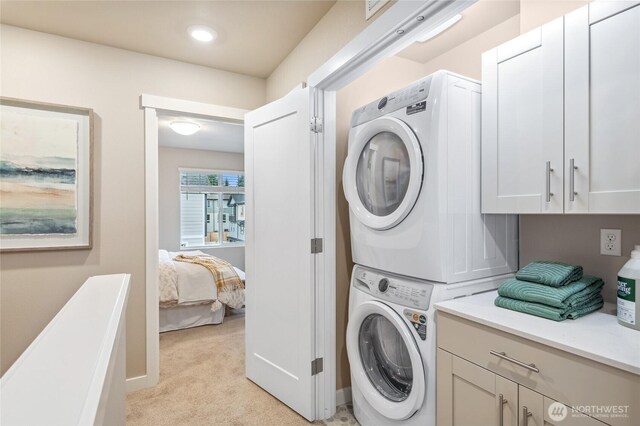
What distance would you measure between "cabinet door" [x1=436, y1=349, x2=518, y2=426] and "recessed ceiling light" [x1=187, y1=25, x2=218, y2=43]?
7.51 ft

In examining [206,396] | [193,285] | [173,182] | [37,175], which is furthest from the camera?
[173,182]

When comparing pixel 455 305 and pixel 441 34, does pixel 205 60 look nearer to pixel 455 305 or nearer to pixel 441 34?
pixel 441 34

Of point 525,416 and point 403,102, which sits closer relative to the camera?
point 525,416

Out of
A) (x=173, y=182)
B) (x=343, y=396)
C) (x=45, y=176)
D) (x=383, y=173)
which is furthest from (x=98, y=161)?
(x=173, y=182)

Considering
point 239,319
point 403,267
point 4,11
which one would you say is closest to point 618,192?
point 403,267

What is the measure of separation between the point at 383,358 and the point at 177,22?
2367 millimetres

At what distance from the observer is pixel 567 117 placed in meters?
1.34

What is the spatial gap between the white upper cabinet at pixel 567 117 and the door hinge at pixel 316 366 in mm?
1310

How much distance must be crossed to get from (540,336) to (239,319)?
137 inches

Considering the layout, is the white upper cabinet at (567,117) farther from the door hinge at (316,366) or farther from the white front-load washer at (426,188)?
the door hinge at (316,366)

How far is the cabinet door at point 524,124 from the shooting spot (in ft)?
4.53

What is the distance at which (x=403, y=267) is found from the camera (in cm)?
161

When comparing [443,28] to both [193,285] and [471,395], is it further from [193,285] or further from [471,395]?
[193,285]

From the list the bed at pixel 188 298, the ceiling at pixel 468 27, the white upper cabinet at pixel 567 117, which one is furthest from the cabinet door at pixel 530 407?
the bed at pixel 188 298
